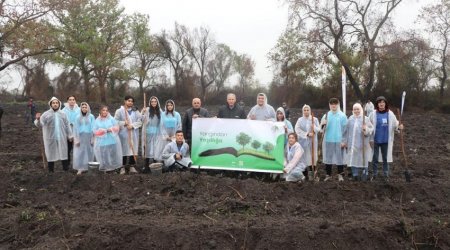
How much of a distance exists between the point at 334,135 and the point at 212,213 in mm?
3603

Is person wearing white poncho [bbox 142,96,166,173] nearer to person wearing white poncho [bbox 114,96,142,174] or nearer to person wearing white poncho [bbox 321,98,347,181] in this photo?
person wearing white poncho [bbox 114,96,142,174]

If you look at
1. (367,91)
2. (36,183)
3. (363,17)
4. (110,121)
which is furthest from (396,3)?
(36,183)

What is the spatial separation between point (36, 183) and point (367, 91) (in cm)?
2597

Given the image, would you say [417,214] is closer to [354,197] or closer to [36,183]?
[354,197]

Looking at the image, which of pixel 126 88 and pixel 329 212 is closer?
pixel 329 212

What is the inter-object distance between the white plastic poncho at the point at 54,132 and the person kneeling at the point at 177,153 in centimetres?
226

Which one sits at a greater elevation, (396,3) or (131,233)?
(396,3)

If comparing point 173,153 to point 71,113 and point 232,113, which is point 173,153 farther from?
point 71,113

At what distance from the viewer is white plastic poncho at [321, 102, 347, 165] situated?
352 inches

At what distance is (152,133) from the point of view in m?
9.62

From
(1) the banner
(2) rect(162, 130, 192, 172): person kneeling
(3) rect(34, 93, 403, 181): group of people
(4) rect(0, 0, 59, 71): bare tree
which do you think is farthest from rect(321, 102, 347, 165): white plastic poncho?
(4) rect(0, 0, 59, 71): bare tree

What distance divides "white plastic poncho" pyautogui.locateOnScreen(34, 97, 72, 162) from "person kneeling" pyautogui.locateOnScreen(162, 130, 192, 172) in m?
2.26

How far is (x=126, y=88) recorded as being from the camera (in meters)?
44.8

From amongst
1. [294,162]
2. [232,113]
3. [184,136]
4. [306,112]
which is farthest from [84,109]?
[306,112]
